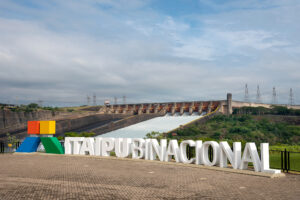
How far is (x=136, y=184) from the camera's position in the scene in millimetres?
13555

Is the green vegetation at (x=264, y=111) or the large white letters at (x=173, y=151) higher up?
the green vegetation at (x=264, y=111)

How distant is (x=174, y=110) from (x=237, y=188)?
63.9 metres

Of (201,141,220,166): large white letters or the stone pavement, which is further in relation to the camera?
(201,141,220,166): large white letters

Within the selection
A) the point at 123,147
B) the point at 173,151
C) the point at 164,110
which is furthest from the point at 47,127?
the point at 164,110

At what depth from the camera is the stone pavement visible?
1116 cm

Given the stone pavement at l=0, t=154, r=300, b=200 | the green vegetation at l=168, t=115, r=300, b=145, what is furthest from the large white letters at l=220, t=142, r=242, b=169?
the green vegetation at l=168, t=115, r=300, b=145

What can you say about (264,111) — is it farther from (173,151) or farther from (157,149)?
(173,151)

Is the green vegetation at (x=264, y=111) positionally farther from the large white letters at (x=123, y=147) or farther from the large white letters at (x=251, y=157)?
the large white letters at (x=251, y=157)

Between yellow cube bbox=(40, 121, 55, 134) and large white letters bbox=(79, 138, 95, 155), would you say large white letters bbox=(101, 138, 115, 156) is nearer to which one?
large white letters bbox=(79, 138, 95, 155)

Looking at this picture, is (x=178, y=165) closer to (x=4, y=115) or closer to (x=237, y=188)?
(x=237, y=188)

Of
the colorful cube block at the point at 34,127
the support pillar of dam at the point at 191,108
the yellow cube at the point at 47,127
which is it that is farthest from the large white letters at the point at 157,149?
the support pillar of dam at the point at 191,108

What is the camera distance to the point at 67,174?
16.2 metres

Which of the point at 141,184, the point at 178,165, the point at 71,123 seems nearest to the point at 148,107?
the point at 71,123

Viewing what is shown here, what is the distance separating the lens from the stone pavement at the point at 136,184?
36.6 ft
